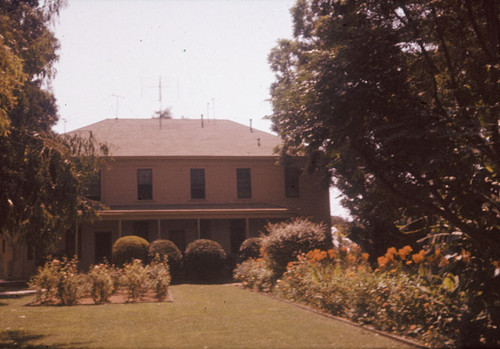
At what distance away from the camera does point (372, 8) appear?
984 cm

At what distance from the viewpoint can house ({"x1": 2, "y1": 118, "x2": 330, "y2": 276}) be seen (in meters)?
29.8

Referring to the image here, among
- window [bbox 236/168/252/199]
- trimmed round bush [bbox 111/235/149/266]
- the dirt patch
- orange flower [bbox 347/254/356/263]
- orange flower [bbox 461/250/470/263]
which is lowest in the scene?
the dirt patch

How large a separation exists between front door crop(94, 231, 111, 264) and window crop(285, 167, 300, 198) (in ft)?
36.2

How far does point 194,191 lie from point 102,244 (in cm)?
614

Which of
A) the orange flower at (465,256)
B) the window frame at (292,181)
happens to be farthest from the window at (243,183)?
the orange flower at (465,256)

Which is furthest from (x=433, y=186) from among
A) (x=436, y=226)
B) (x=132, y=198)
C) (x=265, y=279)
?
(x=132, y=198)

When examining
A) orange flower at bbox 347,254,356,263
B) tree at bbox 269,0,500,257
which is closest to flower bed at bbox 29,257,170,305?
orange flower at bbox 347,254,356,263

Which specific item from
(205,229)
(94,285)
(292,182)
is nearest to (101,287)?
(94,285)

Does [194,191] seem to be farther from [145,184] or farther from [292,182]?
[292,182]

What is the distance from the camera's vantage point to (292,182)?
107 ft

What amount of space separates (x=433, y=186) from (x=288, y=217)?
873 inches

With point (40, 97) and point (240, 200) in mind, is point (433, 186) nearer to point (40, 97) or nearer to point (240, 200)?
point (40, 97)

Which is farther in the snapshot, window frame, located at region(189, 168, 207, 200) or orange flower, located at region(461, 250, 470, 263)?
window frame, located at region(189, 168, 207, 200)

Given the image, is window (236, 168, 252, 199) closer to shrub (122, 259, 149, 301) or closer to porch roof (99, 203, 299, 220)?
porch roof (99, 203, 299, 220)
